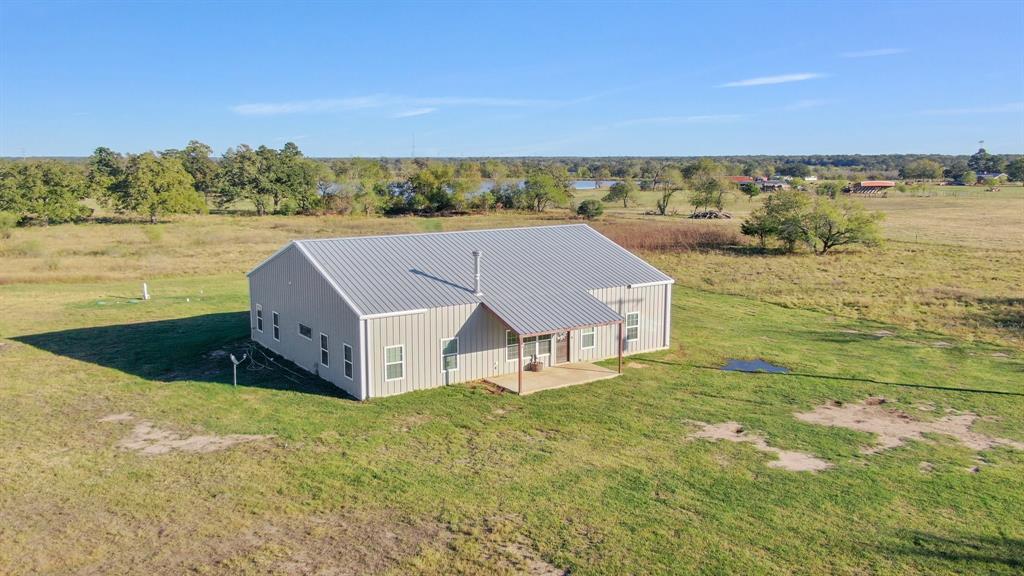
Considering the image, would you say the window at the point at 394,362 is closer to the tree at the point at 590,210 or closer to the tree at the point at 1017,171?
the tree at the point at 590,210

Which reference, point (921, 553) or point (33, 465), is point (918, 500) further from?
point (33, 465)

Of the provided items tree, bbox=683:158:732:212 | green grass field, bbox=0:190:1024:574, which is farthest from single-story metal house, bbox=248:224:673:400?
tree, bbox=683:158:732:212

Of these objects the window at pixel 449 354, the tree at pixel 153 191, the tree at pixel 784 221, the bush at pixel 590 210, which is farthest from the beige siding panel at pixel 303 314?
the bush at pixel 590 210

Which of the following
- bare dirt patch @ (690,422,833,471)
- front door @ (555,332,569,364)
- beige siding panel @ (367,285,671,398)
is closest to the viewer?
bare dirt patch @ (690,422,833,471)

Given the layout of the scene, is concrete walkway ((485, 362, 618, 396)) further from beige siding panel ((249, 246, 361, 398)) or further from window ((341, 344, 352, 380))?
beige siding panel ((249, 246, 361, 398))

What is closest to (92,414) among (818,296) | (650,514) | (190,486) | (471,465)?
(190,486)

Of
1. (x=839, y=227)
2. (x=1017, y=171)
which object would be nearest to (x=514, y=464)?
(x=839, y=227)

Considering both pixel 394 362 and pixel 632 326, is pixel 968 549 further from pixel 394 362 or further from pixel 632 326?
pixel 632 326
